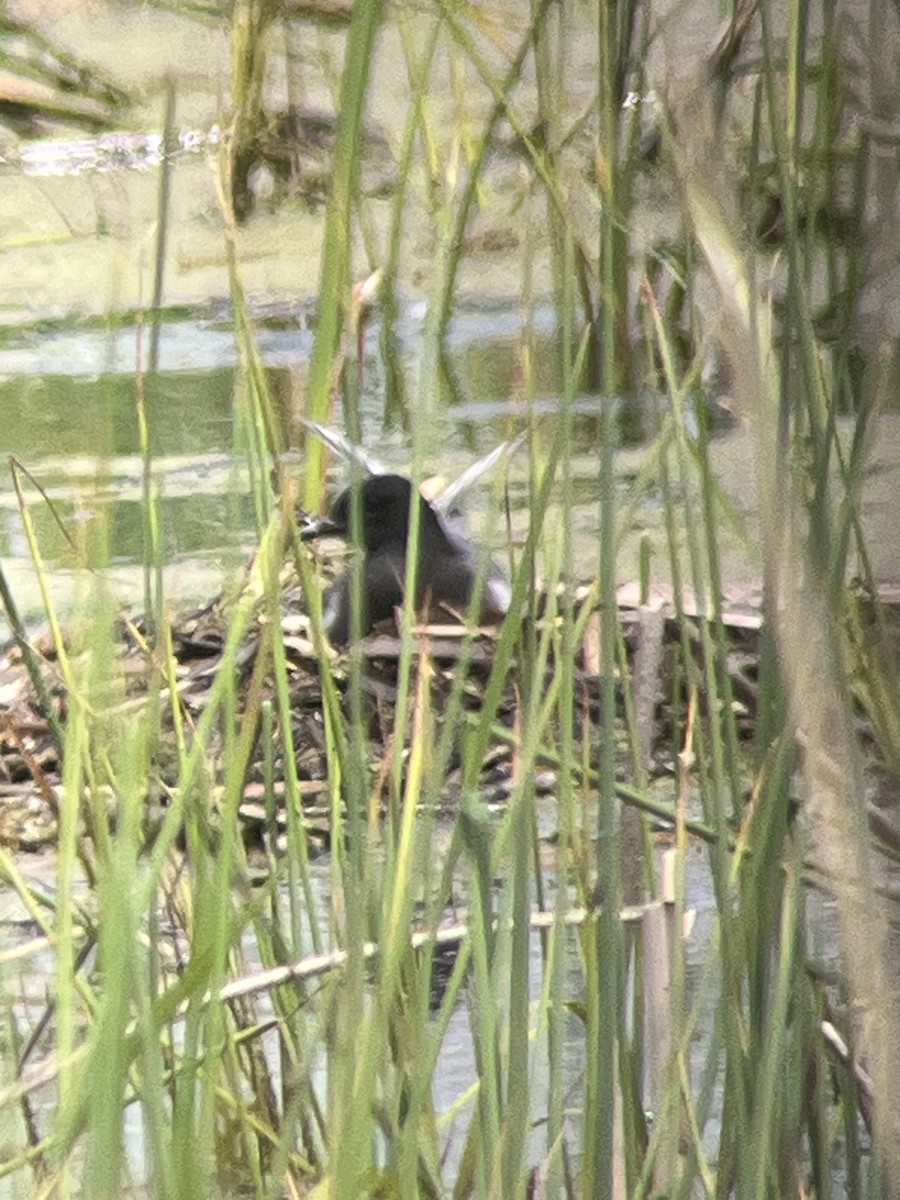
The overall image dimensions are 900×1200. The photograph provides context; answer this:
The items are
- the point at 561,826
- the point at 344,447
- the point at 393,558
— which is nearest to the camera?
the point at 561,826

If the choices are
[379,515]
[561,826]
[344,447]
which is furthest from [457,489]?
[561,826]

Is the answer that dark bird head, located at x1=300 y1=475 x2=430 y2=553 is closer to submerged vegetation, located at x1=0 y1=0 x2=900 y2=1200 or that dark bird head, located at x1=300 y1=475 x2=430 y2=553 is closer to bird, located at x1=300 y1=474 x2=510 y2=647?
bird, located at x1=300 y1=474 x2=510 y2=647

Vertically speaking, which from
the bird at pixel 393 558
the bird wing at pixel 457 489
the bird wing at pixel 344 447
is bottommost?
the bird at pixel 393 558

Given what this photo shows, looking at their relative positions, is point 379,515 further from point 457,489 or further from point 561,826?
point 561,826

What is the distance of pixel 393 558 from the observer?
2332mm

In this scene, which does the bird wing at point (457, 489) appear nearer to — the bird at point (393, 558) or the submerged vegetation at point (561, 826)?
the bird at point (393, 558)

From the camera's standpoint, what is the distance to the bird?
2.31m

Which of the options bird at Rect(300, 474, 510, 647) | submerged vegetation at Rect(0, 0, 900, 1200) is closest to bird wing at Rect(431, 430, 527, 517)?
bird at Rect(300, 474, 510, 647)

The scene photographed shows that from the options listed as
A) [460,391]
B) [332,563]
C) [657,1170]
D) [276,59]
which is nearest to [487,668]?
[332,563]

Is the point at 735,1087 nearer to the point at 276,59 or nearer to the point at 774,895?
the point at 774,895

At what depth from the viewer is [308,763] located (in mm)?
2152

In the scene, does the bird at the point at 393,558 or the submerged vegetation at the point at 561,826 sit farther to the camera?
the bird at the point at 393,558

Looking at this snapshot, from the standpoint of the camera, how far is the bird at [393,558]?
2314 millimetres

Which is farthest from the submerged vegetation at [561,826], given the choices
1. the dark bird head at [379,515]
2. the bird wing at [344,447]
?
the dark bird head at [379,515]
